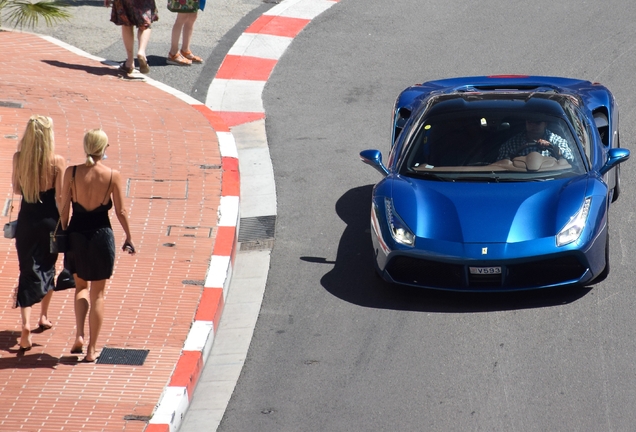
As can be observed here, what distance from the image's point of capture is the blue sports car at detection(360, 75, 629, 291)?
7.41 metres

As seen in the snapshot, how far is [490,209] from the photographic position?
25.1ft

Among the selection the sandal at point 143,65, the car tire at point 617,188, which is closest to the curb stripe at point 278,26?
the sandal at point 143,65

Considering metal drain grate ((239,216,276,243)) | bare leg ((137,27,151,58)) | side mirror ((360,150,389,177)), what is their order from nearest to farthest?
side mirror ((360,150,389,177)) < metal drain grate ((239,216,276,243)) < bare leg ((137,27,151,58))

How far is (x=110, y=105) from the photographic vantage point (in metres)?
11.7

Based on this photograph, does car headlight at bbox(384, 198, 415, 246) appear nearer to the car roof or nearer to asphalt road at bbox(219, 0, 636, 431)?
asphalt road at bbox(219, 0, 636, 431)

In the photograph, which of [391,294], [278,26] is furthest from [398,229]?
[278,26]

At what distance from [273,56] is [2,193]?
18.2 ft

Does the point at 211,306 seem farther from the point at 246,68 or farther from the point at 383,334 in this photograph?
the point at 246,68

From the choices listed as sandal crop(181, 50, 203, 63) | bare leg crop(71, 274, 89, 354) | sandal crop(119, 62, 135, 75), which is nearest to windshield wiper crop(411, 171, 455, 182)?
bare leg crop(71, 274, 89, 354)

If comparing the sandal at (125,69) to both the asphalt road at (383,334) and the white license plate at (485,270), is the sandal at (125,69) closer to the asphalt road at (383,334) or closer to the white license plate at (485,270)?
the asphalt road at (383,334)

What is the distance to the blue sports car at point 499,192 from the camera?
741 centimetres

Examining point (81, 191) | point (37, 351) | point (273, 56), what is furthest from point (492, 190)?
point (273, 56)

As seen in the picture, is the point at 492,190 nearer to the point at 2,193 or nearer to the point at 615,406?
the point at 615,406

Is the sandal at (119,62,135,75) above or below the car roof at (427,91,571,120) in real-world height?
below
